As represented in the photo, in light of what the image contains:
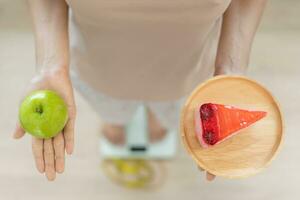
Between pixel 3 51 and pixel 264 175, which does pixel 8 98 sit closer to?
pixel 3 51

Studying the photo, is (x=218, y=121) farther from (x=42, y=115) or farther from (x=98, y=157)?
(x=98, y=157)

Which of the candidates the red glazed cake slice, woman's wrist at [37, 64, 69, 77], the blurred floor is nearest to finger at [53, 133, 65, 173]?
woman's wrist at [37, 64, 69, 77]

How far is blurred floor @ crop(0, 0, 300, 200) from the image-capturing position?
1488mm

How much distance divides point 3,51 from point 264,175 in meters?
0.97

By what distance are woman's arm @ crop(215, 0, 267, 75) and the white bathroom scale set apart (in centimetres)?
62

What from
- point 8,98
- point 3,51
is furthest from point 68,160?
point 3,51

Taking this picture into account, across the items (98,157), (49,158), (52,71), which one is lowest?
(98,157)

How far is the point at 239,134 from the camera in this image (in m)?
0.88

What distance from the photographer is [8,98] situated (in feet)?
5.32

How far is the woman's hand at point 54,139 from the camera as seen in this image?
87cm

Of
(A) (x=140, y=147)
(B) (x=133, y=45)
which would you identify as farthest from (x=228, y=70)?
(A) (x=140, y=147)

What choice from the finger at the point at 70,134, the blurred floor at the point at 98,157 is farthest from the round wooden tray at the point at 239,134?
the blurred floor at the point at 98,157

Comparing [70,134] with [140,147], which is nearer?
[70,134]

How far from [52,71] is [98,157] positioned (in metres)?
0.68
